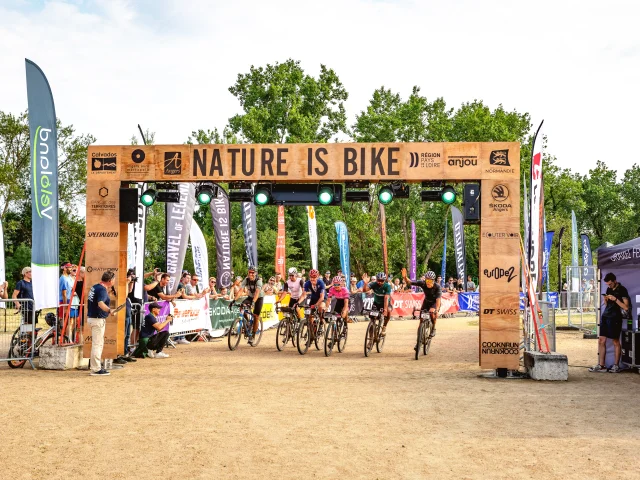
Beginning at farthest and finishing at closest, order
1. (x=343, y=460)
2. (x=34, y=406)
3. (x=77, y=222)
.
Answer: (x=77, y=222), (x=34, y=406), (x=343, y=460)

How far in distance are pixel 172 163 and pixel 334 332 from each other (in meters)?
5.33

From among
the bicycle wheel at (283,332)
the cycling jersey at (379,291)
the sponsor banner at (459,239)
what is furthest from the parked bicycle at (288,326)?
the sponsor banner at (459,239)

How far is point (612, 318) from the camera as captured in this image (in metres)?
13.8

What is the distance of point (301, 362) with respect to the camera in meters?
14.8

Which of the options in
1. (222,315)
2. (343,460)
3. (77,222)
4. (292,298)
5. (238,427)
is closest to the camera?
(343,460)

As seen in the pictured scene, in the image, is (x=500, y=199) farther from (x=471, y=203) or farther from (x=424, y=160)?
(x=424, y=160)

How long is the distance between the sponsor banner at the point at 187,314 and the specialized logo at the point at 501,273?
301 inches

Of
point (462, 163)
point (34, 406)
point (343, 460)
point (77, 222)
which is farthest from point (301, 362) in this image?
point (77, 222)

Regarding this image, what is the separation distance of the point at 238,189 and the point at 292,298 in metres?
5.10

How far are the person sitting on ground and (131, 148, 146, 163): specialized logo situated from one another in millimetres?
3219

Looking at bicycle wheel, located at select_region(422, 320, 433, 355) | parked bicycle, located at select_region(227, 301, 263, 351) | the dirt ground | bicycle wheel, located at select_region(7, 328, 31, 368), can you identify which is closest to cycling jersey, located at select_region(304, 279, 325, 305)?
parked bicycle, located at select_region(227, 301, 263, 351)

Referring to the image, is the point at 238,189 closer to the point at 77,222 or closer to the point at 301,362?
the point at 301,362

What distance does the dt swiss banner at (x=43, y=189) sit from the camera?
13.4 meters

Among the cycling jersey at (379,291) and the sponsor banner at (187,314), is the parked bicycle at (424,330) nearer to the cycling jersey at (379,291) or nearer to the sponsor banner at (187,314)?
the cycling jersey at (379,291)
